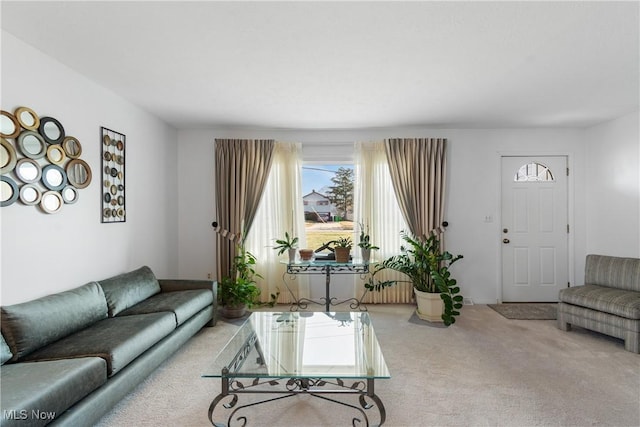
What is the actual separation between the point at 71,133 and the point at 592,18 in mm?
3807

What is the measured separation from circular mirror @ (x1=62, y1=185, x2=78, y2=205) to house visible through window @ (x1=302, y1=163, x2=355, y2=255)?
8.56 ft

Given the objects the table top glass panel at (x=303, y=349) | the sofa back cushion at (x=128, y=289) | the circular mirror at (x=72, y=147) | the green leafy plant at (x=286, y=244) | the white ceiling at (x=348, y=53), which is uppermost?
the white ceiling at (x=348, y=53)

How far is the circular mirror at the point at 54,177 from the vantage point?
236cm

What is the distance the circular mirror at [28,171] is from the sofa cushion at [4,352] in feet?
3.37

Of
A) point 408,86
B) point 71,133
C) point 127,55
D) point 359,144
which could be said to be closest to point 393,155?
point 359,144

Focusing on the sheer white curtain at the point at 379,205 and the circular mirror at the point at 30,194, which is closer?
the circular mirror at the point at 30,194

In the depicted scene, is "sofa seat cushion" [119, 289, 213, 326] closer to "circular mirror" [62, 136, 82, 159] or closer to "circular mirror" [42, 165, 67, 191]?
"circular mirror" [42, 165, 67, 191]

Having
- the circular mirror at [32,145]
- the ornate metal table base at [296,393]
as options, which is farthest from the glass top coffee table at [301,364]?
the circular mirror at [32,145]

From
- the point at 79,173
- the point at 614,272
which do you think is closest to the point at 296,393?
the point at 79,173

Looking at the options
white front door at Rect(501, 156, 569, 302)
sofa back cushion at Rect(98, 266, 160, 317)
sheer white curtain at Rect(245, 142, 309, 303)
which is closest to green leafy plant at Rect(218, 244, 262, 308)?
sheer white curtain at Rect(245, 142, 309, 303)

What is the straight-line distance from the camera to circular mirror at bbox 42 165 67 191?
2.36 m

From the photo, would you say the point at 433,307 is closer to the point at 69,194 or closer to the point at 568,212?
the point at 568,212

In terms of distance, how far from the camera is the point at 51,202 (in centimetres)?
241

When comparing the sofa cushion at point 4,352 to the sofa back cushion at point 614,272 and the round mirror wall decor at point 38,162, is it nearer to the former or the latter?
the round mirror wall decor at point 38,162
